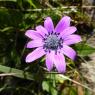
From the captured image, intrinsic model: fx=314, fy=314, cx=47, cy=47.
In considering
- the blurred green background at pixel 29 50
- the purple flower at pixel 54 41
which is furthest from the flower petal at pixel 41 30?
the blurred green background at pixel 29 50

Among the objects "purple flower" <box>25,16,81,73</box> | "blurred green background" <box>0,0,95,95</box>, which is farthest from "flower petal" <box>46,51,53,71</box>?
"blurred green background" <box>0,0,95,95</box>

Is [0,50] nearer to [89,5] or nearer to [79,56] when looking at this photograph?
[79,56]

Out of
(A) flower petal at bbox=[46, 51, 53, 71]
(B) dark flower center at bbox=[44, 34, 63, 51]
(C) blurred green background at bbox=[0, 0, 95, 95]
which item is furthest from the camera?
(C) blurred green background at bbox=[0, 0, 95, 95]

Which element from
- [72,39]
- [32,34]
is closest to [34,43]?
[32,34]

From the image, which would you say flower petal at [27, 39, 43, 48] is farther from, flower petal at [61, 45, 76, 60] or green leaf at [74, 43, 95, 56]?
green leaf at [74, 43, 95, 56]

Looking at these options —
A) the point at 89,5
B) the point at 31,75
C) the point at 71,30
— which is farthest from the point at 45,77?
the point at 89,5

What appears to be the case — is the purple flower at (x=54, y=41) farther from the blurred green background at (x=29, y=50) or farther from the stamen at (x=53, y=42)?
the blurred green background at (x=29, y=50)
